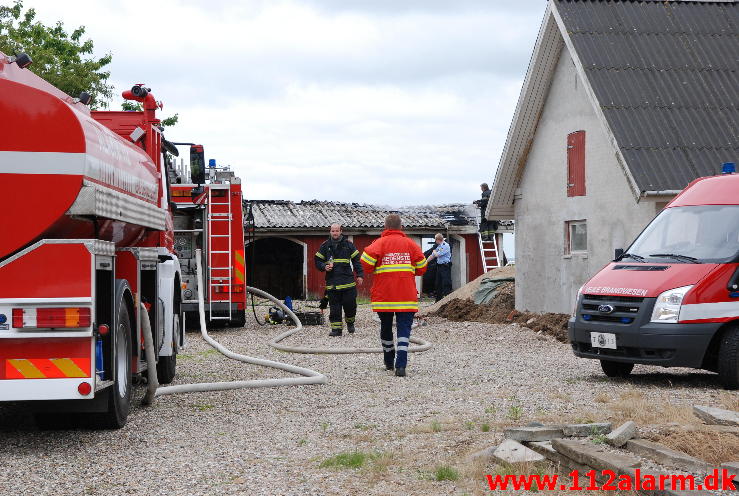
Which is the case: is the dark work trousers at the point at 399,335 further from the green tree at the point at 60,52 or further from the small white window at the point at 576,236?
the green tree at the point at 60,52

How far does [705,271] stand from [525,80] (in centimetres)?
1235

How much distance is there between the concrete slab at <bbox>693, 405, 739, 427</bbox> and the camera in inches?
312

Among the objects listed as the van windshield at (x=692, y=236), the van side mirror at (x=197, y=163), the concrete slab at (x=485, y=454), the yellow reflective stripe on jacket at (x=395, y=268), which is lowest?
the concrete slab at (x=485, y=454)

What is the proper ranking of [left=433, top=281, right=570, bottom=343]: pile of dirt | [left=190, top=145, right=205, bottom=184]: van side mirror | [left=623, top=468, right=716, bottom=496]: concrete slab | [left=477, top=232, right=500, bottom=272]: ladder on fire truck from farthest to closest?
1. [left=477, top=232, right=500, bottom=272]: ladder on fire truck
2. [left=433, top=281, right=570, bottom=343]: pile of dirt
3. [left=190, top=145, right=205, bottom=184]: van side mirror
4. [left=623, top=468, right=716, bottom=496]: concrete slab

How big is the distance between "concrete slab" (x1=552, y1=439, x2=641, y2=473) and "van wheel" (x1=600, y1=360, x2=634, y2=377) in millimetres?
5599

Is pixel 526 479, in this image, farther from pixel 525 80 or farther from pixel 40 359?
pixel 525 80

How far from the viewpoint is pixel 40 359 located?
7.74 meters

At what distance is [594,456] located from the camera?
655 cm

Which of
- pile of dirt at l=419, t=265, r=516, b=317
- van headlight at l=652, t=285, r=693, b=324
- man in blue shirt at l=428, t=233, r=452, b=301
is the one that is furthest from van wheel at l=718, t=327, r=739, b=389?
man in blue shirt at l=428, t=233, r=452, b=301

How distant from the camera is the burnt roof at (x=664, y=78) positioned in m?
20.0

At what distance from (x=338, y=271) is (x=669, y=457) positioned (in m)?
13.5

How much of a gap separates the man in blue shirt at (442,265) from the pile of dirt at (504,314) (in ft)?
5.46

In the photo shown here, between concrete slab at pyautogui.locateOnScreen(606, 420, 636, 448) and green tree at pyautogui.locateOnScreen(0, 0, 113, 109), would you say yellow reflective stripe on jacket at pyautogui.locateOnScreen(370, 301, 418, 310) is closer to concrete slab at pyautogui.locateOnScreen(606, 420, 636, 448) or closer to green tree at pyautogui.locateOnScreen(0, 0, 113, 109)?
concrete slab at pyautogui.locateOnScreen(606, 420, 636, 448)

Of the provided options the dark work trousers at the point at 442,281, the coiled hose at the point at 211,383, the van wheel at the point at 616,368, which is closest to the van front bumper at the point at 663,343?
the van wheel at the point at 616,368
